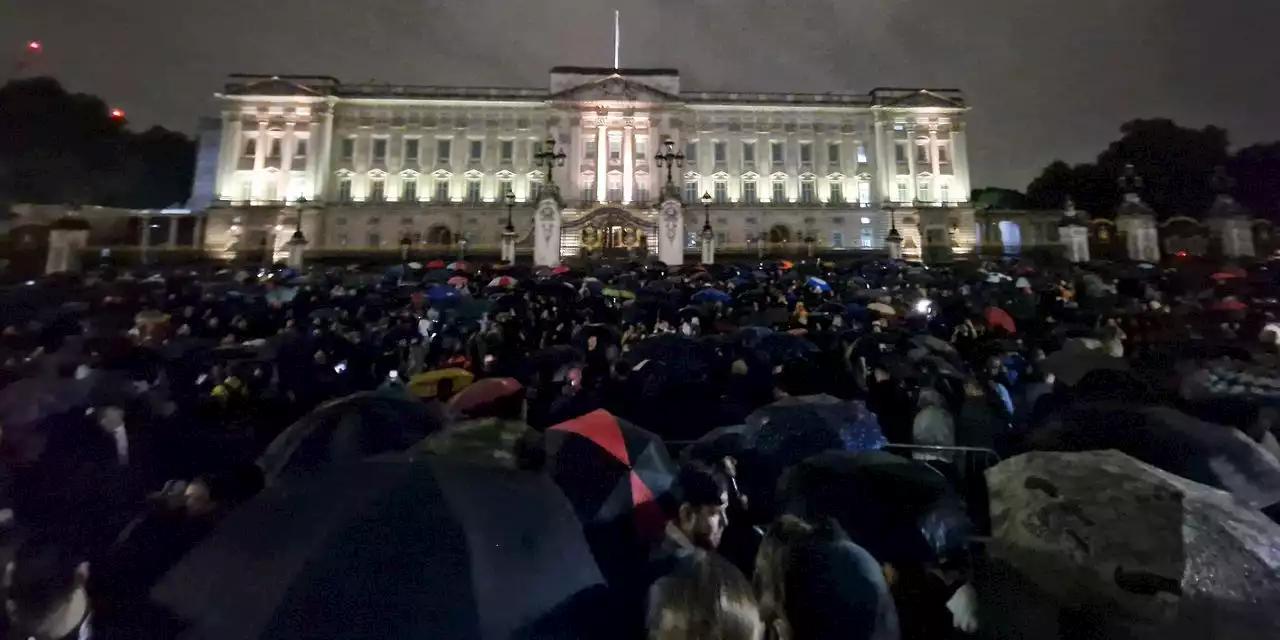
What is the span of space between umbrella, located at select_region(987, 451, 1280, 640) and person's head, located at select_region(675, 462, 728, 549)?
181cm

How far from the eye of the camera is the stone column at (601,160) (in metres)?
58.8

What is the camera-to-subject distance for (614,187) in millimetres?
59312

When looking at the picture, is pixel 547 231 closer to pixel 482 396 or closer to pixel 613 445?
pixel 482 396

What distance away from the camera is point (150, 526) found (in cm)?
390

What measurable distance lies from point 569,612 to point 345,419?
3019 millimetres

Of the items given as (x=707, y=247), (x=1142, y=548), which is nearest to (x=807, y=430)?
(x=1142, y=548)

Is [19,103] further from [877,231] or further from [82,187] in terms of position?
[877,231]

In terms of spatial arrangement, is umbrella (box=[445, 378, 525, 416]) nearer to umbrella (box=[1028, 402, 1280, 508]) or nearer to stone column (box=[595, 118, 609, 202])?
umbrella (box=[1028, 402, 1280, 508])

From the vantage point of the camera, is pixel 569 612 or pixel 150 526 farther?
pixel 150 526

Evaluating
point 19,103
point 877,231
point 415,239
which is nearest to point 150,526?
point 19,103

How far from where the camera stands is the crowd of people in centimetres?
341

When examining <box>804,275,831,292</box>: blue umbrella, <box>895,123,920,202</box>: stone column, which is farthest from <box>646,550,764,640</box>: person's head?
<box>895,123,920,202</box>: stone column

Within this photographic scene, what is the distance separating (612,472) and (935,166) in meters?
63.9

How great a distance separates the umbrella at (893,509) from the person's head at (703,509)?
0.65m
